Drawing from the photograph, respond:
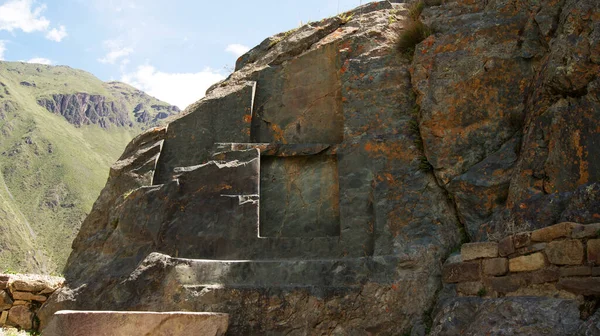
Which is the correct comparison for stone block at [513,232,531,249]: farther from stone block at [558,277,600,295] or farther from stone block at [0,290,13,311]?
stone block at [0,290,13,311]

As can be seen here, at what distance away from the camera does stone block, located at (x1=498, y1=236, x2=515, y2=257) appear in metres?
4.66

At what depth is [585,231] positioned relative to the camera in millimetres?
4023

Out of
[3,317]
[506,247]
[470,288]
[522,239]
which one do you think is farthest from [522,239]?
[3,317]

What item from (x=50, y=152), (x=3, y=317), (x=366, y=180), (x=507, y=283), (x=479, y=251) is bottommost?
(x=3, y=317)

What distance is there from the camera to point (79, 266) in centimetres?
750

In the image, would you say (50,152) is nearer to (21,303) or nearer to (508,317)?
(21,303)

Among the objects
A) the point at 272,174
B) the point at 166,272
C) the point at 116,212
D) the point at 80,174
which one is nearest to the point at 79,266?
the point at 116,212

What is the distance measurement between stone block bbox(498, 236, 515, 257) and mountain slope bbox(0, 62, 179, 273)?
22.2 m

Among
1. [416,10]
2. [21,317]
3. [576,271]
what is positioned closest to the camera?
[576,271]

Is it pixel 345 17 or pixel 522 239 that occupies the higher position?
pixel 345 17

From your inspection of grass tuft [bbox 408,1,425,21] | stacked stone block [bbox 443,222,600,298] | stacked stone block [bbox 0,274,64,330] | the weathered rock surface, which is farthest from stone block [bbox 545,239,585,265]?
stacked stone block [bbox 0,274,64,330]

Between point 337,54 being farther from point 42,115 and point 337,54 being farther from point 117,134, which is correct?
point 117,134

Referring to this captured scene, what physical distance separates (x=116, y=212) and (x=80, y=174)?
55.8m

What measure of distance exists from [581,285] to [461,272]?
4.54ft
